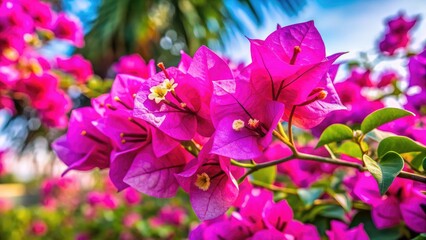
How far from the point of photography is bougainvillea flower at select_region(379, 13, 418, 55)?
105cm

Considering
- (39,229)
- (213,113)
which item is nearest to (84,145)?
(213,113)

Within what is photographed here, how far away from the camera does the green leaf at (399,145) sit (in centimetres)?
38

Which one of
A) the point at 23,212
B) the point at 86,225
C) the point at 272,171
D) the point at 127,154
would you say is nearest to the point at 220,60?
the point at 127,154

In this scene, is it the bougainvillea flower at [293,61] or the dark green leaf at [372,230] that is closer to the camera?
the bougainvillea flower at [293,61]

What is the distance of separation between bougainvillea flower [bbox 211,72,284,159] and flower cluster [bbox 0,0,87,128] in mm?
755

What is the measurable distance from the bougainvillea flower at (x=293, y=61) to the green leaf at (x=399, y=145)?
11cm

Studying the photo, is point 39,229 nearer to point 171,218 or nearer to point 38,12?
point 171,218

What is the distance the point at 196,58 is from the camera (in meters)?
0.37

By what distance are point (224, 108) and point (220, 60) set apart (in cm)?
5

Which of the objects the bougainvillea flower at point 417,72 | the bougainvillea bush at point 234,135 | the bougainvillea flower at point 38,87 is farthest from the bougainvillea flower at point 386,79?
the bougainvillea flower at point 38,87

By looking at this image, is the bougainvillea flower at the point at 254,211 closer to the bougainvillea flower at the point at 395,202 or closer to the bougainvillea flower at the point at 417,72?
the bougainvillea flower at the point at 395,202

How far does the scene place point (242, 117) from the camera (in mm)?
353

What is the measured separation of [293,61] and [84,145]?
0.83 ft

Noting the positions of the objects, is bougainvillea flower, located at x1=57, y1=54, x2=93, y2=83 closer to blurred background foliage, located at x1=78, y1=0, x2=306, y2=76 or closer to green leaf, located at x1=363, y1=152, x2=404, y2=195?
green leaf, located at x1=363, y1=152, x2=404, y2=195
